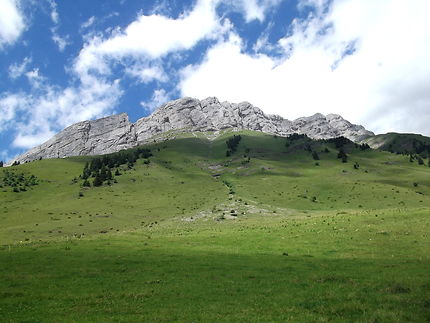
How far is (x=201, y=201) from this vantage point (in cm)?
10406

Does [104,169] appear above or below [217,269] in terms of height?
above

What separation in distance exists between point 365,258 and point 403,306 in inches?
599

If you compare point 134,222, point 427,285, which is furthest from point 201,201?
point 427,285

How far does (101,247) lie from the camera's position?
40.7 metres

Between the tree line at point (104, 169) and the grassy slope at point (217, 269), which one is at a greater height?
the tree line at point (104, 169)

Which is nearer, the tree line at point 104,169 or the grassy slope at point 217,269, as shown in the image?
the grassy slope at point 217,269

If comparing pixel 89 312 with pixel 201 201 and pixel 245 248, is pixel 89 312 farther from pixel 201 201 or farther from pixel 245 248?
pixel 201 201

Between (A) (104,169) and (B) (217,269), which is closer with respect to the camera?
(B) (217,269)

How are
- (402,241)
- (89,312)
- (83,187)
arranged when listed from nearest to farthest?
1. (89,312)
2. (402,241)
3. (83,187)

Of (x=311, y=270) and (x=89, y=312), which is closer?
(x=89, y=312)

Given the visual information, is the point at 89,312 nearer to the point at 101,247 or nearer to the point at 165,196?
the point at 101,247

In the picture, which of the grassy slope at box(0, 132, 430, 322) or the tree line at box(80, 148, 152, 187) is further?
the tree line at box(80, 148, 152, 187)

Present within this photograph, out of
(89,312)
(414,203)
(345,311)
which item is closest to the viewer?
(345,311)

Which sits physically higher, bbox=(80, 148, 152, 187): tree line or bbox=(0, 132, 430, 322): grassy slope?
bbox=(80, 148, 152, 187): tree line
